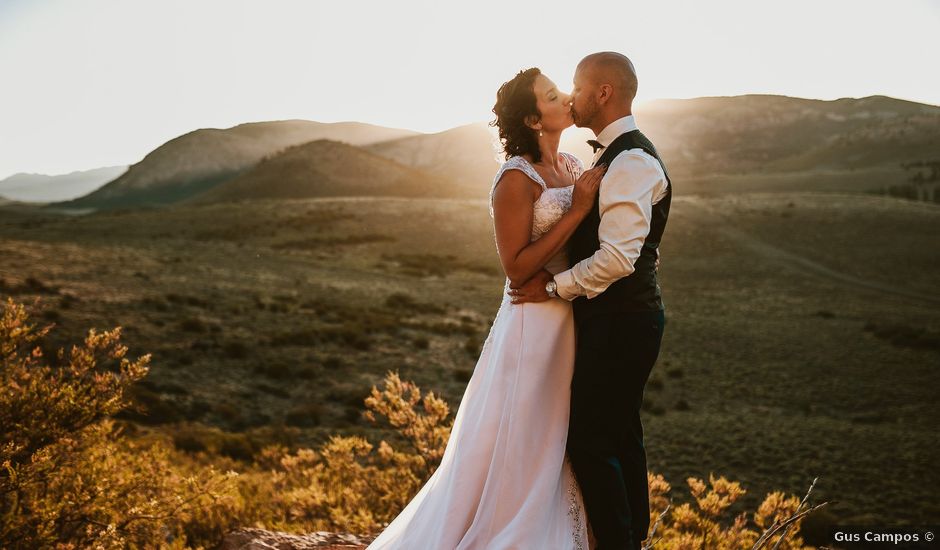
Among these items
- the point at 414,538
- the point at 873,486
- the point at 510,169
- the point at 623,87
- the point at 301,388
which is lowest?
the point at 873,486

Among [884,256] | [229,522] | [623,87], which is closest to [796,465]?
[229,522]

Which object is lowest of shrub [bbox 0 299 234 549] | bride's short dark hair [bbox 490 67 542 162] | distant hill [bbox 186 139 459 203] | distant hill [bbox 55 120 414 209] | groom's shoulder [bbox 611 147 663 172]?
shrub [bbox 0 299 234 549]

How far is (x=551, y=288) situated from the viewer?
10.7ft

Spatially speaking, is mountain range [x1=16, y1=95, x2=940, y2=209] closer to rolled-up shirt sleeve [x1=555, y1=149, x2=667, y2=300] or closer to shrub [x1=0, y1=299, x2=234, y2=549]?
shrub [x1=0, y1=299, x2=234, y2=549]

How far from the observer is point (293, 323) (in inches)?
878

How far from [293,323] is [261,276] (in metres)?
9.33

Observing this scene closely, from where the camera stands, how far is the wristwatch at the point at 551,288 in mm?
3246

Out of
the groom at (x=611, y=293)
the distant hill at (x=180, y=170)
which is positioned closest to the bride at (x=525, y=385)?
the groom at (x=611, y=293)

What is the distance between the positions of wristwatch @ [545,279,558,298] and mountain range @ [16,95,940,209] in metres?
91.4

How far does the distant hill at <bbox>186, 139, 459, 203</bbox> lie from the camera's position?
104 m

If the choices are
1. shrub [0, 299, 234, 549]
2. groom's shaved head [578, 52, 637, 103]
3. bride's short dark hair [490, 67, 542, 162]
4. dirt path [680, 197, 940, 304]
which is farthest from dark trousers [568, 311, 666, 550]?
dirt path [680, 197, 940, 304]

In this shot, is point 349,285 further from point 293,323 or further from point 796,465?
point 796,465

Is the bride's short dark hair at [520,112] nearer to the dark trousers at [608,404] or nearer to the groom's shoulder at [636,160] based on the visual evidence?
the groom's shoulder at [636,160]

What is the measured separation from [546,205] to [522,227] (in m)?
0.17
